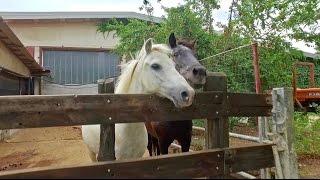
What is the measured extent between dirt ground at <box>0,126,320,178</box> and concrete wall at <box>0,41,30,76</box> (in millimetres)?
2098

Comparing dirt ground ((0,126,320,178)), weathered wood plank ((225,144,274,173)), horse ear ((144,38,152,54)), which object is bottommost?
dirt ground ((0,126,320,178))

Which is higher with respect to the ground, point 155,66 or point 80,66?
point 80,66

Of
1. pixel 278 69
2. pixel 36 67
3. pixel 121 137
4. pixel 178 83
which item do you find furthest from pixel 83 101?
pixel 36 67

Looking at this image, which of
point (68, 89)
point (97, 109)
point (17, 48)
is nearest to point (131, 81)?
point (97, 109)

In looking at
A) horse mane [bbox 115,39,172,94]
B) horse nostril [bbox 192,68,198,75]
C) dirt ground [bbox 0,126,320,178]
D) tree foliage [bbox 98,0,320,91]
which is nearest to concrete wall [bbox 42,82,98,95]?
dirt ground [bbox 0,126,320,178]

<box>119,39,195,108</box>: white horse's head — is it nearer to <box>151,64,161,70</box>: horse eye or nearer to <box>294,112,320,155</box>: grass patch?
<box>151,64,161,70</box>: horse eye

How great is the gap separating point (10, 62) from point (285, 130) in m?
10.6

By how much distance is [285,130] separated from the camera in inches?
115

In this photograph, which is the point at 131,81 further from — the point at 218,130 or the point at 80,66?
the point at 80,66

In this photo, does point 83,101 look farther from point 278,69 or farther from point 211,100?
point 278,69

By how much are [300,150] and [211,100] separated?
4308 mm

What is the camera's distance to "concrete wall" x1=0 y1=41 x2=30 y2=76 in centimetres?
1091

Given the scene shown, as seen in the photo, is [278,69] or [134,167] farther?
[278,69]

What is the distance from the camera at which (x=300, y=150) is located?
6629mm
